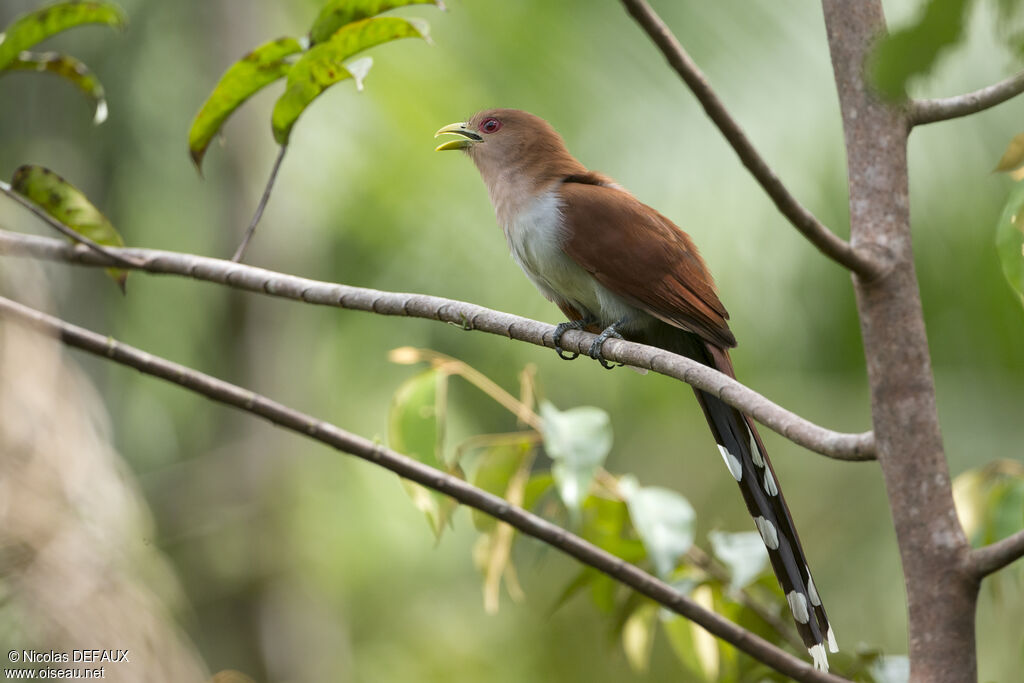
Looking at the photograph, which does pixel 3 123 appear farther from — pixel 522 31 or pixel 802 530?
pixel 802 530

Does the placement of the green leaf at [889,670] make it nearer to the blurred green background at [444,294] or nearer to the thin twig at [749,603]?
the thin twig at [749,603]

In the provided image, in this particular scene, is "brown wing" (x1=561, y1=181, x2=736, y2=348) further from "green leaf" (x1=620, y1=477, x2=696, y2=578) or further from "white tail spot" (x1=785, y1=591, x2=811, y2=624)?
"white tail spot" (x1=785, y1=591, x2=811, y2=624)

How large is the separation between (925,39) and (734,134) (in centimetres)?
66

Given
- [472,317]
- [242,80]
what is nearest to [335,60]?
[242,80]

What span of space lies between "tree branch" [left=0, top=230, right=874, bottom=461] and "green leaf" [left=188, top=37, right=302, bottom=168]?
0.88 feet

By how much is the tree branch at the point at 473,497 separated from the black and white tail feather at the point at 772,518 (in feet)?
0.63

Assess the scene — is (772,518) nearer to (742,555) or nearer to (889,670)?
(742,555)

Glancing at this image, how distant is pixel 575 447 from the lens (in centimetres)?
173

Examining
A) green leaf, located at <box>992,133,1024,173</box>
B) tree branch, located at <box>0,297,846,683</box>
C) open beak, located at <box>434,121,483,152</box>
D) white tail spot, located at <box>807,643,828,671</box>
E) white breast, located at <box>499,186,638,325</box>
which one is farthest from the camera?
open beak, located at <box>434,121,483,152</box>

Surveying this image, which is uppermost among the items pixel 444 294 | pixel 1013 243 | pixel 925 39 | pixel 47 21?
pixel 444 294


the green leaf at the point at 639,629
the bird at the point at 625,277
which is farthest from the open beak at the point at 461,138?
the green leaf at the point at 639,629

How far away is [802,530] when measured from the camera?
360 inches

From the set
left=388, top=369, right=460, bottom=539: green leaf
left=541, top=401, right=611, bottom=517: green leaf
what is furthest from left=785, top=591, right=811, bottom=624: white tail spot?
left=388, top=369, right=460, bottom=539: green leaf

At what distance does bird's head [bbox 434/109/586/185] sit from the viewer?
251cm
